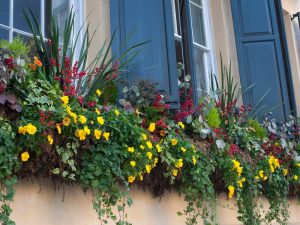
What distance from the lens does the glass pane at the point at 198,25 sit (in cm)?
531

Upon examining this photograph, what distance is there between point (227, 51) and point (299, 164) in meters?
1.55

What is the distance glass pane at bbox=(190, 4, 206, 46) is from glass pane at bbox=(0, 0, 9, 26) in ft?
7.58

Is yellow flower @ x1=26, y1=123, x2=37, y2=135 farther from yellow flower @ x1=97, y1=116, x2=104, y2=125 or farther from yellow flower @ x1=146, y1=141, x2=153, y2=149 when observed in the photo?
yellow flower @ x1=146, y1=141, x2=153, y2=149

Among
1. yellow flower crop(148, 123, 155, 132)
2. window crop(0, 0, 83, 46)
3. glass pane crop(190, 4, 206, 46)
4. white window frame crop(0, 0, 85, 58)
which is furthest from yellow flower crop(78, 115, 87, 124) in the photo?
glass pane crop(190, 4, 206, 46)

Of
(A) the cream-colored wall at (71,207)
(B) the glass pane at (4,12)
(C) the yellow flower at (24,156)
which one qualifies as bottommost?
(A) the cream-colored wall at (71,207)

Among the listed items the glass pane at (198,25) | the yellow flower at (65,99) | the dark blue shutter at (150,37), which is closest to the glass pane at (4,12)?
the dark blue shutter at (150,37)

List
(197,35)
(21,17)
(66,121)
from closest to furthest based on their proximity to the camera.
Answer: (66,121), (21,17), (197,35)

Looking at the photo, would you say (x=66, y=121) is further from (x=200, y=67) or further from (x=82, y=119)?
(x=200, y=67)

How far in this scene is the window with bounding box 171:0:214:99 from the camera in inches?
165

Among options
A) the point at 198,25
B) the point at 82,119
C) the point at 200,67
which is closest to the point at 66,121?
the point at 82,119

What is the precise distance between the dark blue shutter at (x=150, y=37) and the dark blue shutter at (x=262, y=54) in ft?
→ 4.54

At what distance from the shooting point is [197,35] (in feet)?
17.5

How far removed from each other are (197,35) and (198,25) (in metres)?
0.15

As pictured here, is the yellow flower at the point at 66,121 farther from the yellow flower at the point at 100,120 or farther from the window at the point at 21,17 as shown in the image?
the window at the point at 21,17
